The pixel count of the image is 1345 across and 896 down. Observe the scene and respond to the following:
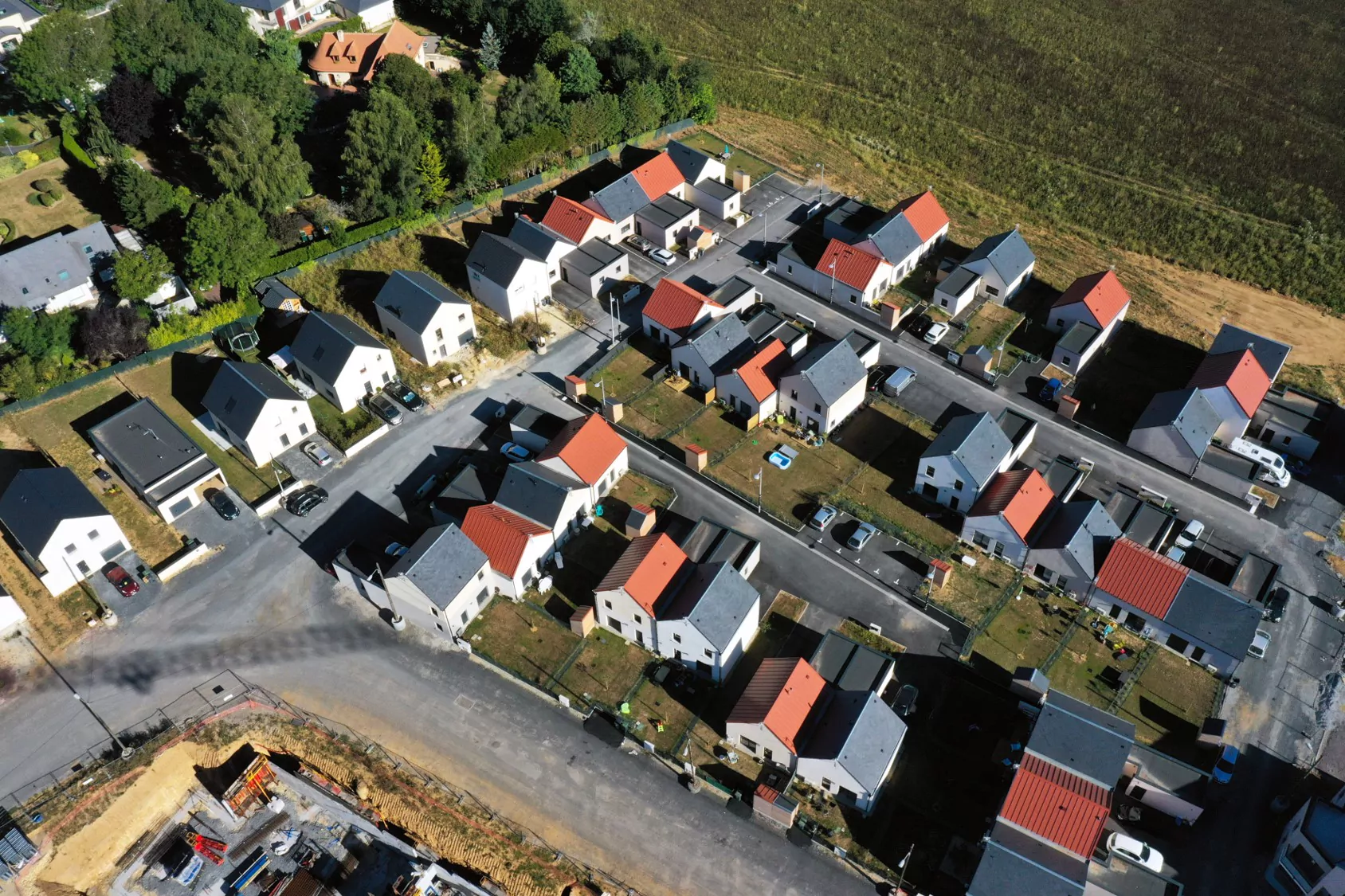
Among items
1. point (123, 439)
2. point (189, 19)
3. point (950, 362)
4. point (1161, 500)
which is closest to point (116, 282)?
point (123, 439)

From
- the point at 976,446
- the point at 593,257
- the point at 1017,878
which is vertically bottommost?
the point at 1017,878

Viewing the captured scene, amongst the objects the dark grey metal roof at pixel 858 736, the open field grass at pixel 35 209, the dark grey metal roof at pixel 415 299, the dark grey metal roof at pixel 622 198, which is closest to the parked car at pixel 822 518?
the dark grey metal roof at pixel 858 736

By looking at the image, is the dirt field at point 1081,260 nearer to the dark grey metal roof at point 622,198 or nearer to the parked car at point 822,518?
the dark grey metal roof at point 622,198

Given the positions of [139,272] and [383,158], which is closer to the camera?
[139,272]

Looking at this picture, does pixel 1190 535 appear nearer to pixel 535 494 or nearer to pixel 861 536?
pixel 861 536

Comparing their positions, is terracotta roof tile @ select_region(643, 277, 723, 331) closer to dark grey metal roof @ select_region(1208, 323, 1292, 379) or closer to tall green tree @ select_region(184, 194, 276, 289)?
tall green tree @ select_region(184, 194, 276, 289)

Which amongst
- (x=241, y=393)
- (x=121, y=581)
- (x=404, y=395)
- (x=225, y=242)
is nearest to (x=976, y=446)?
(x=404, y=395)
